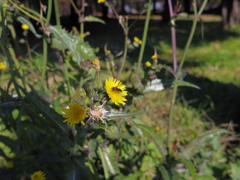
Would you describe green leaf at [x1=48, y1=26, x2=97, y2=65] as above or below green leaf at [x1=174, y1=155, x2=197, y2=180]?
above

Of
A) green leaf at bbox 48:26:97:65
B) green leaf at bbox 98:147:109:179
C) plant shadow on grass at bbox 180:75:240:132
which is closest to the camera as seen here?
green leaf at bbox 48:26:97:65

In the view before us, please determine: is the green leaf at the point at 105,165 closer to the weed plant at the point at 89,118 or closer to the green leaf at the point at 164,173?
the weed plant at the point at 89,118

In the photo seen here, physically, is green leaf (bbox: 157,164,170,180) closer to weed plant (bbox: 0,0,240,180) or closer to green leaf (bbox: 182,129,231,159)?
weed plant (bbox: 0,0,240,180)

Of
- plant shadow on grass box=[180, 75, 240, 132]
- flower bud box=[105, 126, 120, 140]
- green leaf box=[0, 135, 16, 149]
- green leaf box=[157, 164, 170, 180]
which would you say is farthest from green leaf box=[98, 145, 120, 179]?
plant shadow on grass box=[180, 75, 240, 132]

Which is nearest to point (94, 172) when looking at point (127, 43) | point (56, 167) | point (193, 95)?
point (56, 167)

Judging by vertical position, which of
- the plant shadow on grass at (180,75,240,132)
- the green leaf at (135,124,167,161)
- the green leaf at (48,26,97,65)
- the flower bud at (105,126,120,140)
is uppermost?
the green leaf at (48,26,97,65)

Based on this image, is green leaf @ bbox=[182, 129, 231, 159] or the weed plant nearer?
the weed plant

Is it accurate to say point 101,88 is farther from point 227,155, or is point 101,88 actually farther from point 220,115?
point 220,115

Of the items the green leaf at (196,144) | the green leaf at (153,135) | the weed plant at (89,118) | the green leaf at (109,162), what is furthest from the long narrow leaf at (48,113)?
the green leaf at (196,144)
